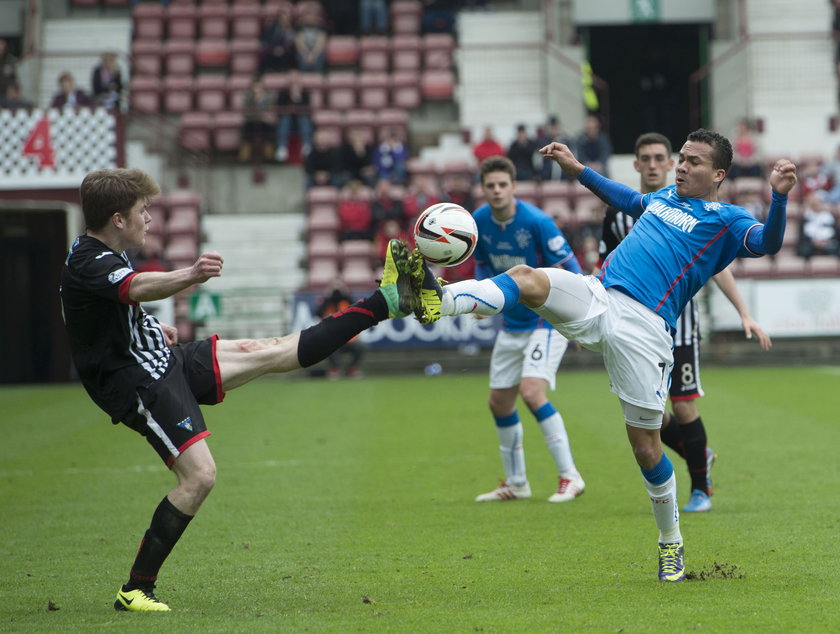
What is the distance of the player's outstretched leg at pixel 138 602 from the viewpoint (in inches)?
203

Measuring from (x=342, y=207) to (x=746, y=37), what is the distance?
10.2m

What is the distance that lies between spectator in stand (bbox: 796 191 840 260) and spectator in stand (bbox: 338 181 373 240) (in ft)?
26.7

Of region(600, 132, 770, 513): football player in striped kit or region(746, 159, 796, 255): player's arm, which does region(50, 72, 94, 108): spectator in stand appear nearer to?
region(600, 132, 770, 513): football player in striped kit

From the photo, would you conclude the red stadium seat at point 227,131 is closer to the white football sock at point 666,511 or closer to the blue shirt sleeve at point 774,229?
the white football sock at point 666,511

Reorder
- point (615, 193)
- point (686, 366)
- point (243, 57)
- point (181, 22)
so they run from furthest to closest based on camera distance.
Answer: point (181, 22), point (243, 57), point (686, 366), point (615, 193)

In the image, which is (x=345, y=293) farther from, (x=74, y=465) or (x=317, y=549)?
(x=317, y=549)

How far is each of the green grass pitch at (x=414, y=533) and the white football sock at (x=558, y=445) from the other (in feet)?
0.83

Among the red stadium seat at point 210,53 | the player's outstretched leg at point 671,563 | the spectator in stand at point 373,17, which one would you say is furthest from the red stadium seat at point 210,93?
the player's outstretched leg at point 671,563

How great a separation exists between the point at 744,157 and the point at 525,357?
53.6ft

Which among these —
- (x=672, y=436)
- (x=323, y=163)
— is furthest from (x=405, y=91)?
(x=672, y=436)

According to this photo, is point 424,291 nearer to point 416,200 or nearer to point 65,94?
point 416,200

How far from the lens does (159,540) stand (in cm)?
522

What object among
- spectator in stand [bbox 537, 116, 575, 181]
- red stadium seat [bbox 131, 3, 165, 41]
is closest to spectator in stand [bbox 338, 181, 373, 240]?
spectator in stand [bbox 537, 116, 575, 181]

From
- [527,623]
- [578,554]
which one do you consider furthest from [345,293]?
[527,623]
